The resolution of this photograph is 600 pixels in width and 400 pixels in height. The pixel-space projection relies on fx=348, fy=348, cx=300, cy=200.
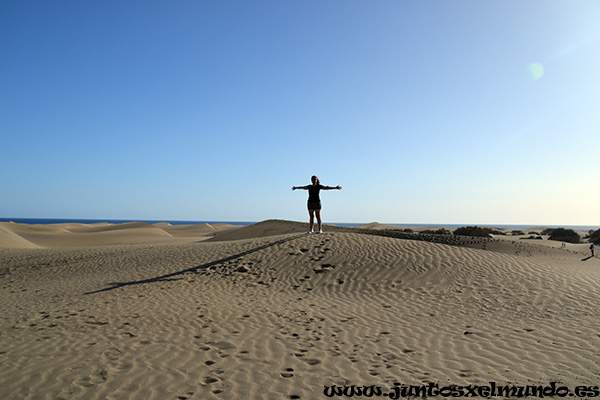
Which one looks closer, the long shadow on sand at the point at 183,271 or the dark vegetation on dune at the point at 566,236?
the long shadow on sand at the point at 183,271

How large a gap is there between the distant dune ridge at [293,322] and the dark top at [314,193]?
1.69 meters

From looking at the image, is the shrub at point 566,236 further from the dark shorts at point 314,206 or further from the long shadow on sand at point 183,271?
the long shadow on sand at point 183,271

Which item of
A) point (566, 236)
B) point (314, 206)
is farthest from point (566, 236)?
point (314, 206)

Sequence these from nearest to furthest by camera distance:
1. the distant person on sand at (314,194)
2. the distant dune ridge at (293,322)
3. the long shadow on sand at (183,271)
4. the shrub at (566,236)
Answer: the distant dune ridge at (293,322) < the long shadow on sand at (183,271) < the distant person on sand at (314,194) < the shrub at (566,236)

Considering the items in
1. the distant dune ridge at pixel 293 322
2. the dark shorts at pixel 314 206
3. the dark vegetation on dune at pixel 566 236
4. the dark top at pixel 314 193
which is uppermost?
the dark top at pixel 314 193

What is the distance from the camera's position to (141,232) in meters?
41.2

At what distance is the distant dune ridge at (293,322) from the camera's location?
4.48 m

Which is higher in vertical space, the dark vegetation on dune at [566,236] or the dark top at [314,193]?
the dark top at [314,193]

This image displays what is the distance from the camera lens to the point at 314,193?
543 inches

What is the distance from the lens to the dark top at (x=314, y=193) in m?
13.7

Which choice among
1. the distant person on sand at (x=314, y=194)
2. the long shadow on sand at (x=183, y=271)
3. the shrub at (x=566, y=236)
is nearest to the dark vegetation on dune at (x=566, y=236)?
the shrub at (x=566, y=236)

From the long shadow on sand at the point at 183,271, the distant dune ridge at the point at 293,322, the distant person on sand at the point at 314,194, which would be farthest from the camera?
the distant person on sand at the point at 314,194

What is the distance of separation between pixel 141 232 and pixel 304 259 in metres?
34.6

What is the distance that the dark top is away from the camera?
44.9 feet
